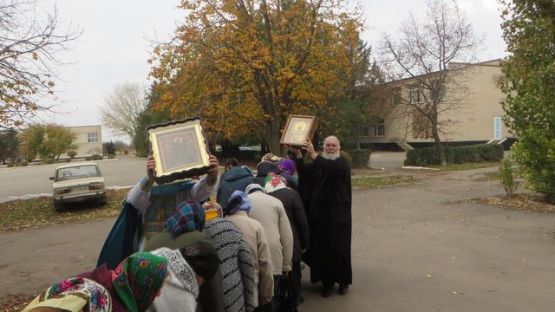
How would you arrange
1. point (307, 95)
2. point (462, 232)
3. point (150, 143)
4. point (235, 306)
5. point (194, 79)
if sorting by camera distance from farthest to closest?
point (307, 95) < point (194, 79) < point (462, 232) < point (150, 143) < point (235, 306)

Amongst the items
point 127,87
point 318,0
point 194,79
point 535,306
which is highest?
Answer: point 127,87

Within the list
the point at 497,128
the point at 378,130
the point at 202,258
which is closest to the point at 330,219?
the point at 202,258

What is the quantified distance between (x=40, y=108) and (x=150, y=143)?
13.8 metres

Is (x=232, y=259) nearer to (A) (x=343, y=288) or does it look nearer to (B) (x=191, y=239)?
(B) (x=191, y=239)

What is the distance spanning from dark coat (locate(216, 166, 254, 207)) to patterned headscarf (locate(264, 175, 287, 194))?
0.19m

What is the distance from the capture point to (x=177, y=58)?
18.8 meters

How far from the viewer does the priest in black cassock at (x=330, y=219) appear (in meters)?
5.87

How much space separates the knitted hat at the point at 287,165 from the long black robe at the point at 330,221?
12cm

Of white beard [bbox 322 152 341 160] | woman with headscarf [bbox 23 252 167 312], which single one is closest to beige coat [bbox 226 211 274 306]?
woman with headscarf [bbox 23 252 167 312]

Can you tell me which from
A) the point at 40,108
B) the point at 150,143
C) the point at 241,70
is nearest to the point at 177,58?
the point at 241,70

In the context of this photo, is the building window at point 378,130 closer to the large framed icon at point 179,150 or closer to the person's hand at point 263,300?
the person's hand at point 263,300

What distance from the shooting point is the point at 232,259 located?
10.8 ft

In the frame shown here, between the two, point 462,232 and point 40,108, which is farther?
point 40,108

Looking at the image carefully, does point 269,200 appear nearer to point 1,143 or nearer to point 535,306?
point 535,306
